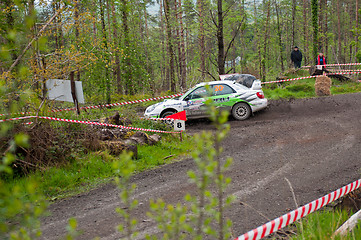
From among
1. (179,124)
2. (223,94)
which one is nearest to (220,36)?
(223,94)

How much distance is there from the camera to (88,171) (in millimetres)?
8227

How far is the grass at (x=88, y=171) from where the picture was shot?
7436mm

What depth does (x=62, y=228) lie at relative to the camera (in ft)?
18.6

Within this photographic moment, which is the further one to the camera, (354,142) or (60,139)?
(354,142)

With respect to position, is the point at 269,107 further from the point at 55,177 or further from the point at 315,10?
the point at 55,177

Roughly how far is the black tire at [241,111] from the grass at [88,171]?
4.08 meters

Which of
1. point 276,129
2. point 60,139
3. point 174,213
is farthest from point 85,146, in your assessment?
point 174,213

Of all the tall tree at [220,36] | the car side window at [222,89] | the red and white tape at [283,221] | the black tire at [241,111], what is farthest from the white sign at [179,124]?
the tall tree at [220,36]

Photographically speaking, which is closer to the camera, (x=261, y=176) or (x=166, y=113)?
(x=261, y=176)

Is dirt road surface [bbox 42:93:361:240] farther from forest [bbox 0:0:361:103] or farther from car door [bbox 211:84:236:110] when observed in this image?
forest [bbox 0:0:361:103]

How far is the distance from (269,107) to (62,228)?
11.5 metres

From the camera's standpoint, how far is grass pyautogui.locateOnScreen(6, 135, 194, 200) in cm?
744

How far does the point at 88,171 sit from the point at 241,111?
7.53 m

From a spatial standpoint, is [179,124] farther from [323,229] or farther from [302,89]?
[302,89]
